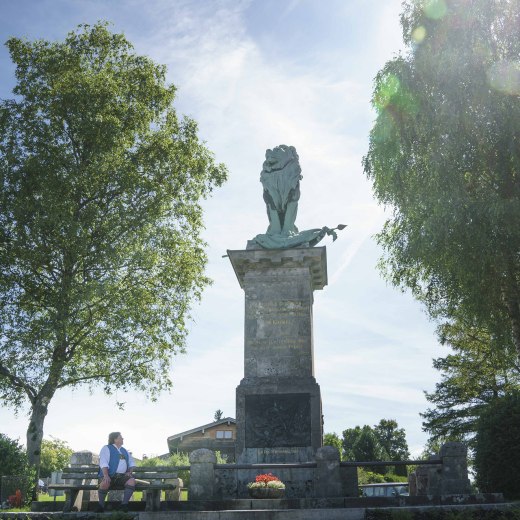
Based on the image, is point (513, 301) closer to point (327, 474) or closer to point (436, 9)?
point (327, 474)

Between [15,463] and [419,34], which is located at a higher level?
[419,34]

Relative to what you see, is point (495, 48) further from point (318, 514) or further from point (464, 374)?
point (464, 374)

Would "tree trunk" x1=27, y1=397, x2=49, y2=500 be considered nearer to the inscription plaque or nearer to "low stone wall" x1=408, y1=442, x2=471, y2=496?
the inscription plaque

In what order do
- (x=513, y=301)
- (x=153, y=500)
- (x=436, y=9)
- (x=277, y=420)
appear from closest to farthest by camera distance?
(x=153, y=500)
(x=277, y=420)
(x=513, y=301)
(x=436, y=9)

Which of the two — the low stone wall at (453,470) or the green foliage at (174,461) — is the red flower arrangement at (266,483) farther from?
the green foliage at (174,461)

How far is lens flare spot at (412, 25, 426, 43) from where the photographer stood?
18163 mm

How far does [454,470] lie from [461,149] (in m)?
8.84

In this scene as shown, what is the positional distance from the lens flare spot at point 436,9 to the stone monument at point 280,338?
250 inches

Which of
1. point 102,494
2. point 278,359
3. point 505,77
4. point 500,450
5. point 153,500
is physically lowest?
point 153,500

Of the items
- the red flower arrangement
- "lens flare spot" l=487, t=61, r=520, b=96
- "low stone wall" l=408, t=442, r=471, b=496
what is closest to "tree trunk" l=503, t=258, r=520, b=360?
"lens flare spot" l=487, t=61, r=520, b=96

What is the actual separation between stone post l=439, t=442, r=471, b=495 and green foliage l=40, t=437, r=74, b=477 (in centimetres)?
6908

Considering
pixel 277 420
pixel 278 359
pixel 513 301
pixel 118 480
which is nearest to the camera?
pixel 118 480

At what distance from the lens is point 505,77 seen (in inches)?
655

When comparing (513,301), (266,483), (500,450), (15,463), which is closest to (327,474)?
(266,483)
